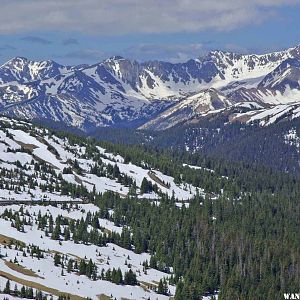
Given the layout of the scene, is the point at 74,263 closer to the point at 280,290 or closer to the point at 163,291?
the point at 163,291

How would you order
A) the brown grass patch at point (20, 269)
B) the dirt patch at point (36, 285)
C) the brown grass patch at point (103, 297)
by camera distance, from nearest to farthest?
the dirt patch at point (36, 285)
the brown grass patch at point (103, 297)
the brown grass patch at point (20, 269)

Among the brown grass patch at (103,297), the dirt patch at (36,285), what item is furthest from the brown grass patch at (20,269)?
the brown grass patch at (103,297)

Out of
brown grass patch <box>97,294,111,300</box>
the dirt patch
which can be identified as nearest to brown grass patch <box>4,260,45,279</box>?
the dirt patch

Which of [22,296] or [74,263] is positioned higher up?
[74,263]

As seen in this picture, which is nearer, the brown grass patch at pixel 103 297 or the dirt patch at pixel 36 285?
the dirt patch at pixel 36 285

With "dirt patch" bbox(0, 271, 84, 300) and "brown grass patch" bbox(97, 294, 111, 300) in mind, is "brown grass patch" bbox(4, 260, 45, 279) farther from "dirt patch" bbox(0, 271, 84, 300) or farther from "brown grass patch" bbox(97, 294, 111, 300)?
"brown grass patch" bbox(97, 294, 111, 300)

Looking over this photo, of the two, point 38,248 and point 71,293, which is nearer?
point 71,293

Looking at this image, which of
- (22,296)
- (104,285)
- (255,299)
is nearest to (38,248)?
(104,285)

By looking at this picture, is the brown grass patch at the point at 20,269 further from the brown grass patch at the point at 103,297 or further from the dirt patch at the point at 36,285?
the brown grass patch at the point at 103,297

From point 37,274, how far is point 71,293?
12.5m

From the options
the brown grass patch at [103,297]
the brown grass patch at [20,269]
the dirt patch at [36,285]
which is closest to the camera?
the dirt patch at [36,285]

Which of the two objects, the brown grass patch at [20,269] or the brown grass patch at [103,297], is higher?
the brown grass patch at [20,269]

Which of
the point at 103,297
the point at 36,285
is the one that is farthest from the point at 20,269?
the point at 103,297

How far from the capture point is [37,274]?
182 metres
